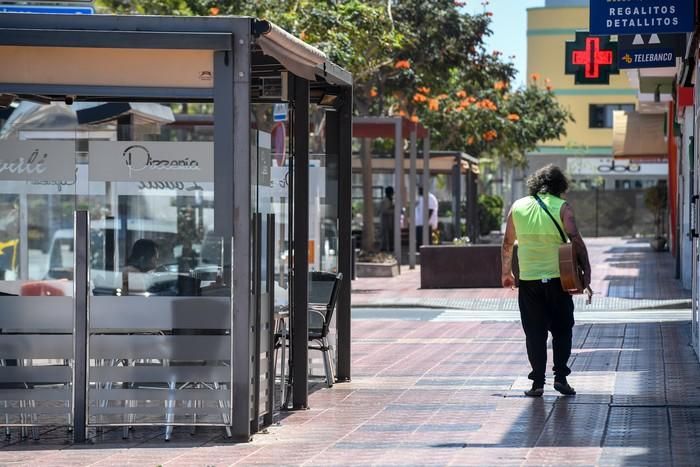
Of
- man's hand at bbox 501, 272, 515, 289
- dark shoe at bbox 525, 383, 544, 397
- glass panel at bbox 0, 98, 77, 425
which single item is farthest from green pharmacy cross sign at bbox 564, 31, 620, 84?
glass panel at bbox 0, 98, 77, 425

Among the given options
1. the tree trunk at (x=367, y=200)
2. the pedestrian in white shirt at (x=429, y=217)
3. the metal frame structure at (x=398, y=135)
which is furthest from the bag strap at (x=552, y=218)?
the pedestrian in white shirt at (x=429, y=217)

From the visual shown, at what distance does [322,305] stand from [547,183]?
2.07m

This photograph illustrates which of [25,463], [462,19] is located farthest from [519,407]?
[462,19]

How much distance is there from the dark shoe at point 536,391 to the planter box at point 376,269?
58.7 feet

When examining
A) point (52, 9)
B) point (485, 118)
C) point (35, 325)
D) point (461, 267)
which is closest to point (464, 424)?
point (35, 325)

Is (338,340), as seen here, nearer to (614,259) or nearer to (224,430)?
(224,430)

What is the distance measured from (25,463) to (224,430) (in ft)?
4.80

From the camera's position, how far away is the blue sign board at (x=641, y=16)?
13.3 meters

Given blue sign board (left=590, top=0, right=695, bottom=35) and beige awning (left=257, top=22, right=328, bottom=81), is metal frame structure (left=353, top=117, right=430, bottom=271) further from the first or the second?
beige awning (left=257, top=22, right=328, bottom=81)

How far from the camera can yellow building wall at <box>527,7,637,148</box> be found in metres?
69.9

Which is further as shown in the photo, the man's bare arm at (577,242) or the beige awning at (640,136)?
the beige awning at (640,136)

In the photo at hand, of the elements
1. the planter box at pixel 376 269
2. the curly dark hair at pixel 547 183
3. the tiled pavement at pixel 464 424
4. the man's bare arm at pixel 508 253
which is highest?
the curly dark hair at pixel 547 183

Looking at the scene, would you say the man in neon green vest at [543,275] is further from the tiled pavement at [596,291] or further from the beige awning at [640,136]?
the beige awning at [640,136]

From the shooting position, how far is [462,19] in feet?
106
